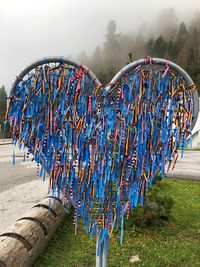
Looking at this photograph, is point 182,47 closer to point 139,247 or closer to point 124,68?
point 139,247

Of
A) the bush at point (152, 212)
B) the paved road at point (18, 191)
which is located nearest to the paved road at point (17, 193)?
the paved road at point (18, 191)

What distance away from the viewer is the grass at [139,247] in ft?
13.5

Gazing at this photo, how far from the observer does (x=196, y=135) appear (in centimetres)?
3142

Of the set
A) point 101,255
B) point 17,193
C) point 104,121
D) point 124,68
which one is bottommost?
point 17,193

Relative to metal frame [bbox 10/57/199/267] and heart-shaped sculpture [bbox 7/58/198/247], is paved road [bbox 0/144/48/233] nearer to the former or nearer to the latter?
heart-shaped sculpture [bbox 7/58/198/247]

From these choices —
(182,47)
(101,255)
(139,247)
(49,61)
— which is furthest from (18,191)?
(182,47)

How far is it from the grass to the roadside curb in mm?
197

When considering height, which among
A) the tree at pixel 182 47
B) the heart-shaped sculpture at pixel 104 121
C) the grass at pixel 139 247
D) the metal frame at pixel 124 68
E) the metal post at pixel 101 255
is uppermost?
the tree at pixel 182 47

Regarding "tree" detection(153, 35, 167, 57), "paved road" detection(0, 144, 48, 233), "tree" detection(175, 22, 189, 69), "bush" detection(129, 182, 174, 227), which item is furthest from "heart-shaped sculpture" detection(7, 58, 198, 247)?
"tree" detection(153, 35, 167, 57)

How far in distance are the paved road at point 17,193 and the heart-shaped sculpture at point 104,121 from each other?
2986 mm

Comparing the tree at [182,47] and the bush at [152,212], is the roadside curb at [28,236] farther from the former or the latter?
the tree at [182,47]

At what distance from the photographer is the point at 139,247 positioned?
4.54 meters

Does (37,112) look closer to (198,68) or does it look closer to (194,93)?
(194,93)

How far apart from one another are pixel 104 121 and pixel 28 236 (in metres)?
1.88
